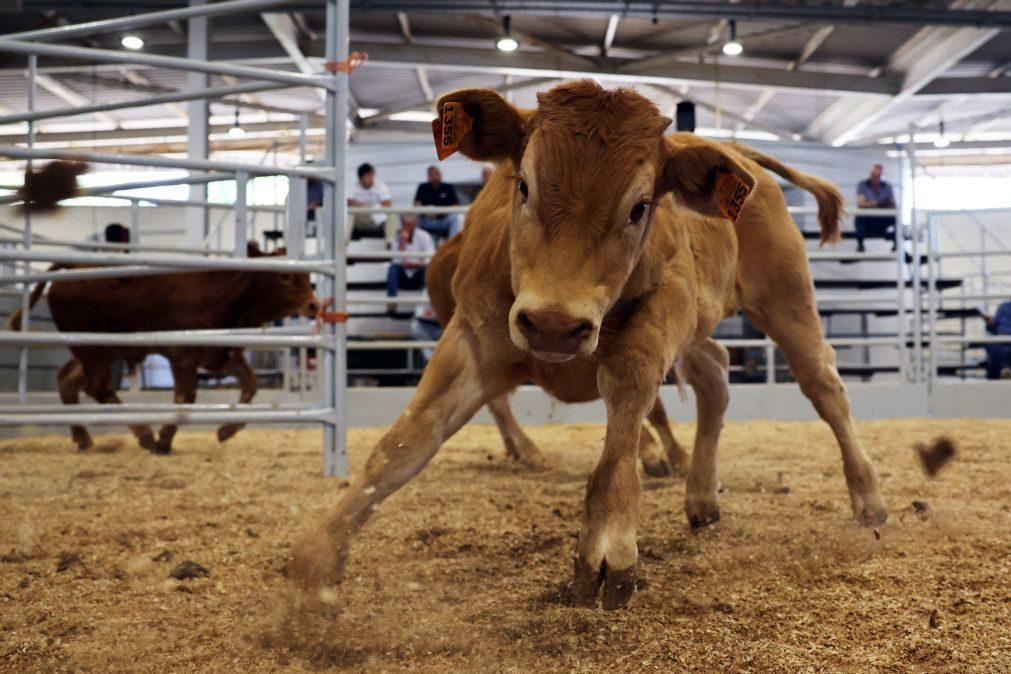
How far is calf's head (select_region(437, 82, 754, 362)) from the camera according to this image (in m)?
1.97

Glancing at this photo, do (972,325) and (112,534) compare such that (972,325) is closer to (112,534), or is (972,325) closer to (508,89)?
(508,89)

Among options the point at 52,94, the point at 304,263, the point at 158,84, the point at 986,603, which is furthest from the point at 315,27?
the point at 986,603

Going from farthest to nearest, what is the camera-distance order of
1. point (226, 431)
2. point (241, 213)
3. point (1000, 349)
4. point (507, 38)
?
1. point (507, 38)
2. point (1000, 349)
3. point (226, 431)
4. point (241, 213)

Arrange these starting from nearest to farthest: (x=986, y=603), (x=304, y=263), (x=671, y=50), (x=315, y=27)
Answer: (x=986, y=603) < (x=304, y=263) < (x=315, y=27) < (x=671, y=50)

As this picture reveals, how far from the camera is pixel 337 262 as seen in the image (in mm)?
4281

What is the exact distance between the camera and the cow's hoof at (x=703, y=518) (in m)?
3.15

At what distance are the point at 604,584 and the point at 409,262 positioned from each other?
27.0 ft

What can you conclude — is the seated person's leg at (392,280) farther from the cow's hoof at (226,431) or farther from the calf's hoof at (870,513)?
the calf's hoof at (870,513)

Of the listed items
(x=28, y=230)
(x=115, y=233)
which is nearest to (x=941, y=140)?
(x=115, y=233)

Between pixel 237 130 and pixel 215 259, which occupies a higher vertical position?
pixel 237 130

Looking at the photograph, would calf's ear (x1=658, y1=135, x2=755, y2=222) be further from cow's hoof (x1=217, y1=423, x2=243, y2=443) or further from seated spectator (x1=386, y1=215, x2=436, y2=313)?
seated spectator (x1=386, y1=215, x2=436, y2=313)

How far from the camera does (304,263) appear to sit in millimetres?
4121

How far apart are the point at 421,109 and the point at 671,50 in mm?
4812

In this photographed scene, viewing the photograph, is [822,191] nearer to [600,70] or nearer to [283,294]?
[283,294]
